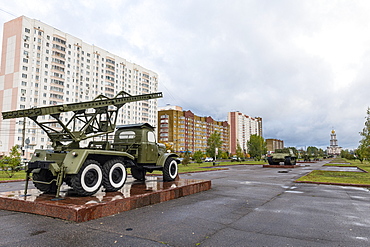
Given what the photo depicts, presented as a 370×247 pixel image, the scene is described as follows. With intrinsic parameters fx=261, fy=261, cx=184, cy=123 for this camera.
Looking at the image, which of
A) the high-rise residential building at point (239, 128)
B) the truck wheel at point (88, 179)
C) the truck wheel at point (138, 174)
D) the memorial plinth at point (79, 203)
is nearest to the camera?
the memorial plinth at point (79, 203)

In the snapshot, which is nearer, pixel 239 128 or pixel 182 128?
pixel 182 128

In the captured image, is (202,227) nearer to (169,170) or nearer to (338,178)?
(169,170)

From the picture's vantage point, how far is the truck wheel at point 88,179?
631cm

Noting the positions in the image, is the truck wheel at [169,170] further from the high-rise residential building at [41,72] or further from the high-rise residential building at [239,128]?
the high-rise residential building at [239,128]

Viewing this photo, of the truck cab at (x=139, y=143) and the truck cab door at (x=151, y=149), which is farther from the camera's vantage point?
the truck cab door at (x=151, y=149)

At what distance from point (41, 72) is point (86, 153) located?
210 ft

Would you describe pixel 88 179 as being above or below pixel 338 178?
above

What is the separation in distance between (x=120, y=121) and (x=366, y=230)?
263 ft

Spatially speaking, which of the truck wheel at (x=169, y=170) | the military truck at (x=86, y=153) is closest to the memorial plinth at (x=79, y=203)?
the military truck at (x=86, y=153)

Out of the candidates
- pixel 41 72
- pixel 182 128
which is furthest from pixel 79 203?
pixel 182 128

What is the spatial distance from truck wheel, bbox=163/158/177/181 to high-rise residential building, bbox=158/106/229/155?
95.2 metres

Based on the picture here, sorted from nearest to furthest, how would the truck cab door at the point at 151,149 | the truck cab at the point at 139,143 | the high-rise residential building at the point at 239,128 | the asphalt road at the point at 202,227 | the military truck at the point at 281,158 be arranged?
the asphalt road at the point at 202,227, the truck cab at the point at 139,143, the truck cab door at the point at 151,149, the military truck at the point at 281,158, the high-rise residential building at the point at 239,128

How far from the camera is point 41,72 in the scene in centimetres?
6088

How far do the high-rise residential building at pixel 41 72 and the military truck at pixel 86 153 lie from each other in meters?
48.5
